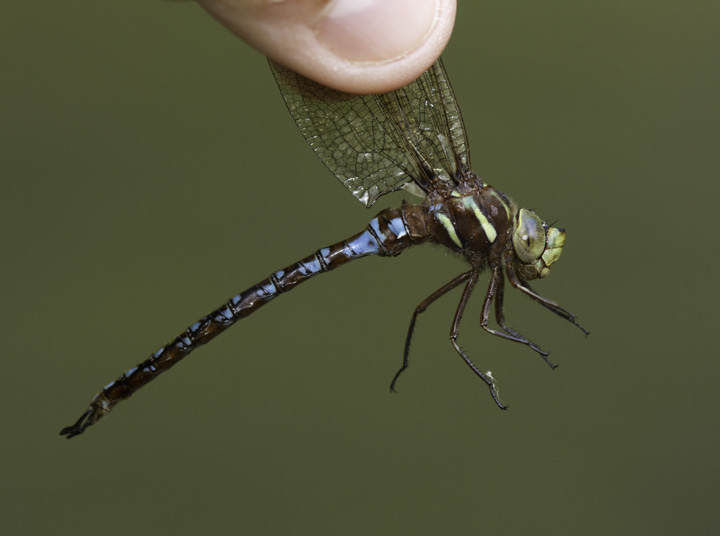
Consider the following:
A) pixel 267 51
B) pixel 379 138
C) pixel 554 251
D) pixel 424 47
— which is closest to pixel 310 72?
pixel 267 51

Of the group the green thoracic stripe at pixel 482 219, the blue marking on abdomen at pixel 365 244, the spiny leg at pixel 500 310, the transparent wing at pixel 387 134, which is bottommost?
the spiny leg at pixel 500 310

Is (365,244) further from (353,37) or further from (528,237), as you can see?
(353,37)

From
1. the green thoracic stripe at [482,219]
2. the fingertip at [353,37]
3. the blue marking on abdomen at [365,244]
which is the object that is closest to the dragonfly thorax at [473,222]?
the green thoracic stripe at [482,219]

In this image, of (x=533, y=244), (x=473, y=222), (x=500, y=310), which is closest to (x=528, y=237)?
(x=533, y=244)

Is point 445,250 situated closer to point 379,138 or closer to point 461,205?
point 461,205

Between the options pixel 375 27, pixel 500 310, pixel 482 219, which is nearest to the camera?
pixel 375 27

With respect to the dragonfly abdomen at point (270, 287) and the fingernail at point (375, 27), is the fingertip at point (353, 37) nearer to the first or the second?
the fingernail at point (375, 27)

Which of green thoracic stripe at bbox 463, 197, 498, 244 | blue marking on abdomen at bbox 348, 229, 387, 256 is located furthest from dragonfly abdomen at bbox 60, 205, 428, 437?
green thoracic stripe at bbox 463, 197, 498, 244
